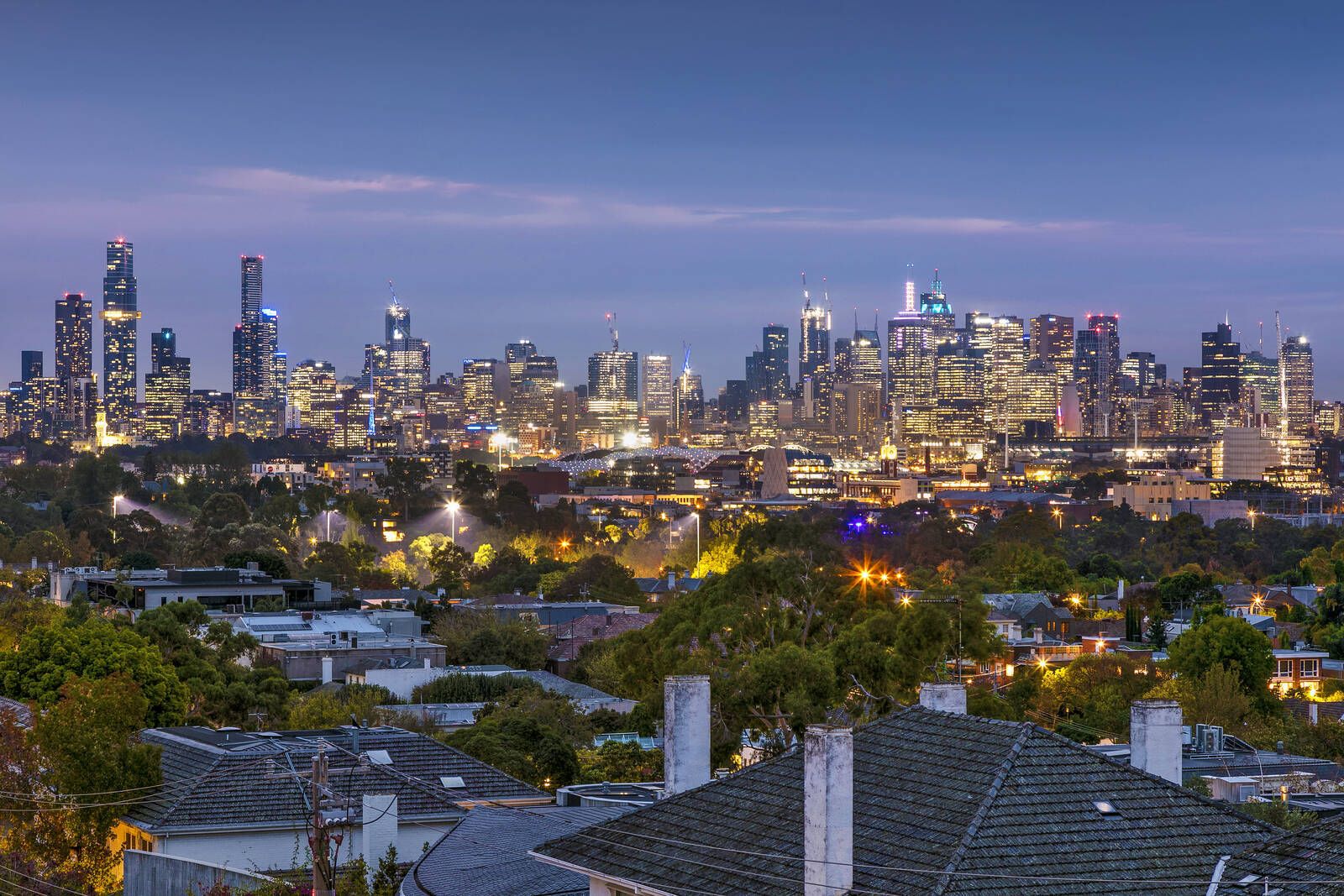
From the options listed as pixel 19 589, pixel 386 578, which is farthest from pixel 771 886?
pixel 386 578

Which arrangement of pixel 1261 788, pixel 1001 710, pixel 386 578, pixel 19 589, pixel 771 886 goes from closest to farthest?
pixel 771 886
pixel 1261 788
pixel 1001 710
pixel 19 589
pixel 386 578

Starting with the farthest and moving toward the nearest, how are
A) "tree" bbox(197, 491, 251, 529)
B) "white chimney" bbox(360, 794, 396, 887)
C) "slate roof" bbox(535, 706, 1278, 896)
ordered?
"tree" bbox(197, 491, 251, 529) → "white chimney" bbox(360, 794, 396, 887) → "slate roof" bbox(535, 706, 1278, 896)

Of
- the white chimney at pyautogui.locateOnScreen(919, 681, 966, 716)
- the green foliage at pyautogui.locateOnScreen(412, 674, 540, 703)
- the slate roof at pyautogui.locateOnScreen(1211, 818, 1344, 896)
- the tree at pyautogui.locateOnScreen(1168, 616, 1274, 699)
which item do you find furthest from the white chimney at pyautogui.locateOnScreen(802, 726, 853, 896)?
the tree at pyautogui.locateOnScreen(1168, 616, 1274, 699)

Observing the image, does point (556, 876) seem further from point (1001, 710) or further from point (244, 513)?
point (244, 513)

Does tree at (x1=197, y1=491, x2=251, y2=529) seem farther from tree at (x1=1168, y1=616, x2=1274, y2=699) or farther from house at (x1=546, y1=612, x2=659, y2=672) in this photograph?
tree at (x1=1168, y1=616, x2=1274, y2=699)

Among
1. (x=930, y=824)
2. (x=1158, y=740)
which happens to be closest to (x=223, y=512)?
(x=1158, y=740)

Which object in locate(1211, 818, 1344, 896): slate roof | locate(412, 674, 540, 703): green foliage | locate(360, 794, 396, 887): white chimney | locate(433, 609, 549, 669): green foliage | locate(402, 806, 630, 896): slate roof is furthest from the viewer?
locate(433, 609, 549, 669): green foliage

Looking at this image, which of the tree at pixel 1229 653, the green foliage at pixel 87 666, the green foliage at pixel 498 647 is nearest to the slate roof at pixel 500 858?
the green foliage at pixel 87 666

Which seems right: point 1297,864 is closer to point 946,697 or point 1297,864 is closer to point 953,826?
point 953,826
